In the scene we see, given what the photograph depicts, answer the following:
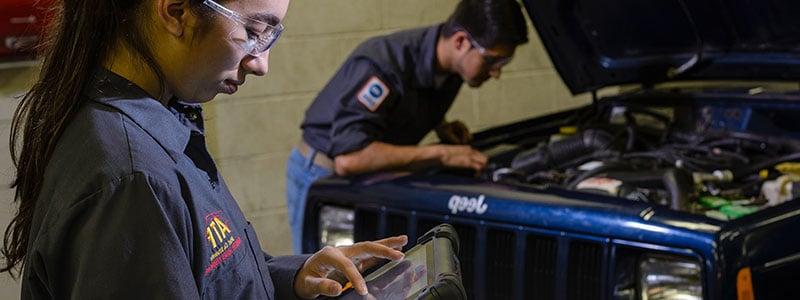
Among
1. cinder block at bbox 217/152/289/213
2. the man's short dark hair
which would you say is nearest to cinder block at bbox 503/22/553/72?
cinder block at bbox 217/152/289/213

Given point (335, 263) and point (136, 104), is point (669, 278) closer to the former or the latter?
point (335, 263)

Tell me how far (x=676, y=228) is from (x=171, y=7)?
1474 millimetres

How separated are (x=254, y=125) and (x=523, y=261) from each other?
7.74ft

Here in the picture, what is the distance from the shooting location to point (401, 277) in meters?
1.62

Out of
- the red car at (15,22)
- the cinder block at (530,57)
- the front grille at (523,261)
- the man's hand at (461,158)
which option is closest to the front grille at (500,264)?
the front grille at (523,261)

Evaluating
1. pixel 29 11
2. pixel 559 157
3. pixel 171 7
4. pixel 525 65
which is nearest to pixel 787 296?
pixel 559 157

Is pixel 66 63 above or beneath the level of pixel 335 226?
above

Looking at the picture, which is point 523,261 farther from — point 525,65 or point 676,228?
point 525,65

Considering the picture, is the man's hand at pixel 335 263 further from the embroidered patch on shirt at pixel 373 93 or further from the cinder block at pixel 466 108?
the cinder block at pixel 466 108

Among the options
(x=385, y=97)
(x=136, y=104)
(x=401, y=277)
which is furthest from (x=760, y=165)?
(x=136, y=104)

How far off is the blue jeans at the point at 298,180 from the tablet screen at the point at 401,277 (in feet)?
6.20

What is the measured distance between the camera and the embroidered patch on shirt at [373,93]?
3449 mm

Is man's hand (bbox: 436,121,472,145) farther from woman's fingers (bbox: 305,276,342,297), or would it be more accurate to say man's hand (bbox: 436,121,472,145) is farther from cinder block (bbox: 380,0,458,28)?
woman's fingers (bbox: 305,276,342,297)

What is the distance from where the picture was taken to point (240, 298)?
1.47 meters
